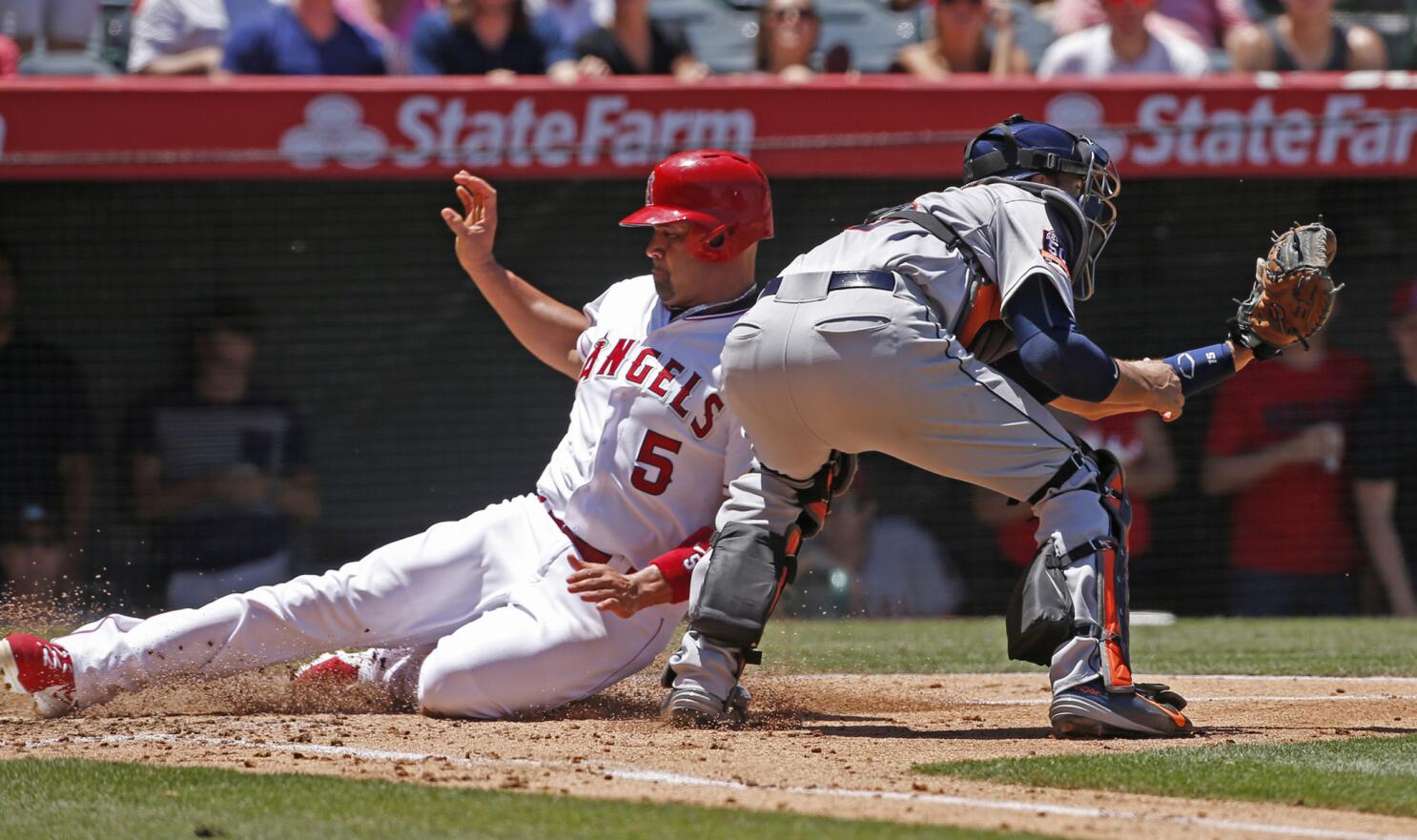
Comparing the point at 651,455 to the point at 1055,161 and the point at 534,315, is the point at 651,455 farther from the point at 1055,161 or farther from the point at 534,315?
the point at 1055,161

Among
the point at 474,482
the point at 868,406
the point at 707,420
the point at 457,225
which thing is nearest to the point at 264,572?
the point at 474,482

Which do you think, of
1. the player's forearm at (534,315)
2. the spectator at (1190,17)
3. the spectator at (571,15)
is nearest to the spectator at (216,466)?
the spectator at (571,15)

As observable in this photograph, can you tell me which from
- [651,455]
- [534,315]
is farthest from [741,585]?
[534,315]

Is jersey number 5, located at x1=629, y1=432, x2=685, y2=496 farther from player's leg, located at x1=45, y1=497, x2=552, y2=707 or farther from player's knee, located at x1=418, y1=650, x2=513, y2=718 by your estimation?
player's knee, located at x1=418, y1=650, x2=513, y2=718

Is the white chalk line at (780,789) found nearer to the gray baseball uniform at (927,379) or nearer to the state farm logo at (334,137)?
the gray baseball uniform at (927,379)

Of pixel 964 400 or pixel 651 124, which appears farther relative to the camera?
pixel 651 124

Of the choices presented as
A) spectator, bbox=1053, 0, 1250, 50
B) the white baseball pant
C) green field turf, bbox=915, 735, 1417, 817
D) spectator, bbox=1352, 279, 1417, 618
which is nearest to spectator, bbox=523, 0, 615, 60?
spectator, bbox=1053, 0, 1250, 50
